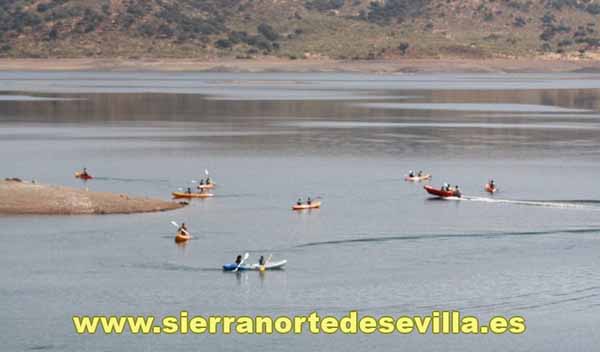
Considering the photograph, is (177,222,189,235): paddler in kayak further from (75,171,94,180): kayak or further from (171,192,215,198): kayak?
(75,171,94,180): kayak

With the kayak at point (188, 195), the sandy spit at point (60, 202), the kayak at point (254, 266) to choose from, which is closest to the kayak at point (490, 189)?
the kayak at point (188, 195)

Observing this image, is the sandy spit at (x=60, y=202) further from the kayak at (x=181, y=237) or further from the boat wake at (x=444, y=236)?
the boat wake at (x=444, y=236)

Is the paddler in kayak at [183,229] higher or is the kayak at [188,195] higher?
the paddler in kayak at [183,229]

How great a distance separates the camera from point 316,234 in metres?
62.9

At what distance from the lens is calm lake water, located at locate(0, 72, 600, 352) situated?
4672cm

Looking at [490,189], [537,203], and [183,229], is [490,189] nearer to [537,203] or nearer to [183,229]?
[537,203]

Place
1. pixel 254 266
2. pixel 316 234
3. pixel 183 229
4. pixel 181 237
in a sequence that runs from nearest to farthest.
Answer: pixel 254 266 → pixel 181 237 → pixel 183 229 → pixel 316 234

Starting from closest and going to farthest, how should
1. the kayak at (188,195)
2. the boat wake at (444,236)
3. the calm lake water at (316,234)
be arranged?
the calm lake water at (316,234) < the boat wake at (444,236) < the kayak at (188,195)

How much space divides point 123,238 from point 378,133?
194ft

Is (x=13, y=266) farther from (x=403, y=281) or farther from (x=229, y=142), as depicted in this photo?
(x=229, y=142)

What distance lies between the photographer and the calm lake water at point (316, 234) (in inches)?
1839

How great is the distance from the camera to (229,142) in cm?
10875

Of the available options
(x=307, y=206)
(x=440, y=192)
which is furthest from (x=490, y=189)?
(x=307, y=206)

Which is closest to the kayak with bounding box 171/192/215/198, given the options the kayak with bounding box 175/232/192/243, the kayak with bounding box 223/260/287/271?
the kayak with bounding box 175/232/192/243
